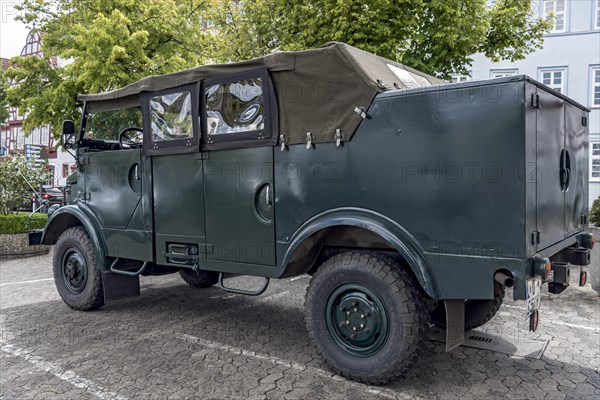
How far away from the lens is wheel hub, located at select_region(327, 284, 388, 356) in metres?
3.85

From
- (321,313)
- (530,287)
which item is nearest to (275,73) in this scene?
(321,313)

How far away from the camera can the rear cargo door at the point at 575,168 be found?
4383 millimetres

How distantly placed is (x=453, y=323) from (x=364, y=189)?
1.19m

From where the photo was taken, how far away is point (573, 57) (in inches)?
845

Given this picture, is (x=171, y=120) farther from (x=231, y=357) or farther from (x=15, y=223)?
(x=15, y=223)

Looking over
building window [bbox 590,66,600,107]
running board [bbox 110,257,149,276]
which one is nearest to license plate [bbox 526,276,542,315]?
running board [bbox 110,257,149,276]

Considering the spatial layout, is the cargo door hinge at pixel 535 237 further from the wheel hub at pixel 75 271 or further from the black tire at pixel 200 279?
the wheel hub at pixel 75 271

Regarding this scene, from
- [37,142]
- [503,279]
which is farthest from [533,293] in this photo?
[37,142]

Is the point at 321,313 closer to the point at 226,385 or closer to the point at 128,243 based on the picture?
the point at 226,385

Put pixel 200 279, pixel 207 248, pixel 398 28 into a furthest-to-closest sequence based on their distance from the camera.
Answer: pixel 398 28 < pixel 200 279 < pixel 207 248

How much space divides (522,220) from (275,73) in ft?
7.68

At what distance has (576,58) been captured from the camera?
843 inches

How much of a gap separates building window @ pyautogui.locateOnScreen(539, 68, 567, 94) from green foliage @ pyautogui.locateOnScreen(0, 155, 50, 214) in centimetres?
1982

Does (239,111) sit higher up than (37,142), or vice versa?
(37,142)
